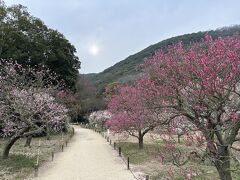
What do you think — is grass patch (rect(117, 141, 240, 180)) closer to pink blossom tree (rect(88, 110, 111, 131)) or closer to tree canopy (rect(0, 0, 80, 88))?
tree canopy (rect(0, 0, 80, 88))

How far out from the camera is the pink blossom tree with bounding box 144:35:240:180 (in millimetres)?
7766

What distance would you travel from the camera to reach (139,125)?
23.8 m

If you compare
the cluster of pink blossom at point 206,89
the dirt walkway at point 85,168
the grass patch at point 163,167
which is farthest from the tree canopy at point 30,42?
the cluster of pink blossom at point 206,89

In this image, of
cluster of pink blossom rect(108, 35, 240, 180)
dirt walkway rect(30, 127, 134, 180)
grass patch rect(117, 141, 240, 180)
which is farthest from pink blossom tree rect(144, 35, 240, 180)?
dirt walkway rect(30, 127, 134, 180)

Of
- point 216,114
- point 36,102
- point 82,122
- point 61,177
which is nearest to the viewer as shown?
point 216,114

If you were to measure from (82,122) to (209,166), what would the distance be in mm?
64528

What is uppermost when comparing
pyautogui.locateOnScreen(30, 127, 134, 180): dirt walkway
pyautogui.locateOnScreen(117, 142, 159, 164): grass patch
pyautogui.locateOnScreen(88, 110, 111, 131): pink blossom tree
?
pyautogui.locateOnScreen(88, 110, 111, 131): pink blossom tree

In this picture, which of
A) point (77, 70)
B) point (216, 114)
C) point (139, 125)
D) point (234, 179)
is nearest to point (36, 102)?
point (139, 125)

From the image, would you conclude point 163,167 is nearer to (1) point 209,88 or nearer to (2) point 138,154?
(2) point 138,154

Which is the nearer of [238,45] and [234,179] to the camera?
[238,45]

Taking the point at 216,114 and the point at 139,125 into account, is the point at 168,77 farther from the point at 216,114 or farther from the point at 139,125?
the point at 139,125

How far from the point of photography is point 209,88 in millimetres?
7594

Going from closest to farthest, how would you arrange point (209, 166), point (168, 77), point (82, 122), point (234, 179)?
point (168, 77) → point (234, 179) → point (209, 166) → point (82, 122)

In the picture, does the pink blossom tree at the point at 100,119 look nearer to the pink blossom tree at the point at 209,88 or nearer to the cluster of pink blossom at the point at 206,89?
the cluster of pink blossom at the point at 206,89
